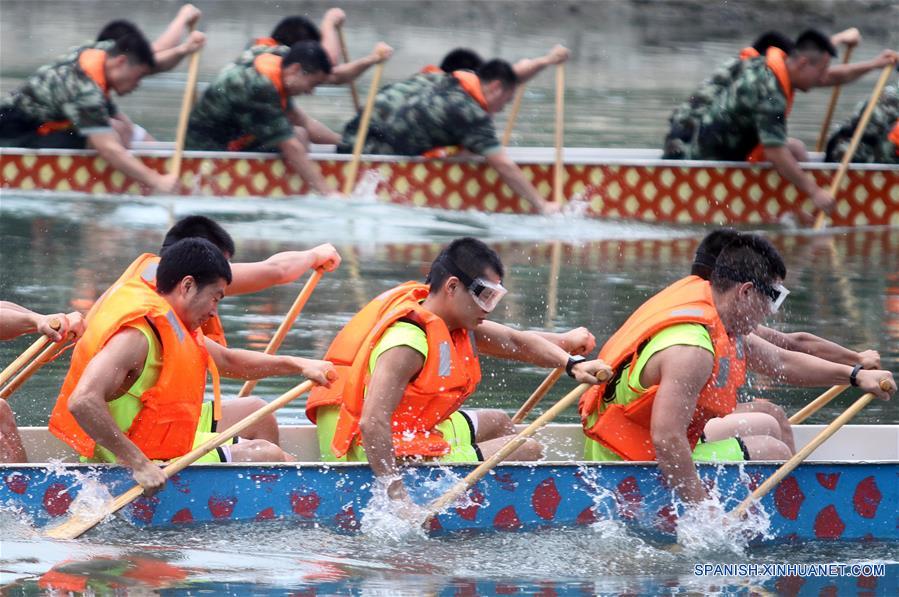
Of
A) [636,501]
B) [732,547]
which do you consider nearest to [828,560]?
[732,547]

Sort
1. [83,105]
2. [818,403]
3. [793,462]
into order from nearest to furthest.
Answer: [793,462], [818,403], [83,105]

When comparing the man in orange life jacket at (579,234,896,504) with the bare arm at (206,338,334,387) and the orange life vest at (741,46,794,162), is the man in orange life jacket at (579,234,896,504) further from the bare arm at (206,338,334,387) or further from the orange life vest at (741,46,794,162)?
the orange life vest at (741,46,794,162)


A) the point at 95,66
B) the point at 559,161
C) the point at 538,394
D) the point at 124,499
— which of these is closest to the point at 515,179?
the point at 559,161

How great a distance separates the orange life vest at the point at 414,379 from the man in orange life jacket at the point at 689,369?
1.79 ft

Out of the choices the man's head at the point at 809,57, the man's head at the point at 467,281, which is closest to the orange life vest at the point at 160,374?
the man's head at the point at 467,281

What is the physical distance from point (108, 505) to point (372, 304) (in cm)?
119

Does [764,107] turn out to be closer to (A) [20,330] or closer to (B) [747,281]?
(B) [747,281]

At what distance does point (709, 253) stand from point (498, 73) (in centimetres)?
606

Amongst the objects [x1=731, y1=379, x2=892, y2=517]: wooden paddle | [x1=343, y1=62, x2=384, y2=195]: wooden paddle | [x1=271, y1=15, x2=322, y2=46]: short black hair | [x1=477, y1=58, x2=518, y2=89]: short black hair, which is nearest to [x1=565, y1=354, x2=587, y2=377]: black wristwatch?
[x1=731, y1=379, x2=892, y2=517]: wooden paddle

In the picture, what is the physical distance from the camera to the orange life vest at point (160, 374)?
5.77m

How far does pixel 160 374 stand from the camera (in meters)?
5.86

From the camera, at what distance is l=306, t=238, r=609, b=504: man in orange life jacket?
5.95 meters

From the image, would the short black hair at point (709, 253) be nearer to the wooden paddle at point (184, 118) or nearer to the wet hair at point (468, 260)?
the wet hair at point (468, 260)

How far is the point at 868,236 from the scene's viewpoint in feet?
41.9
